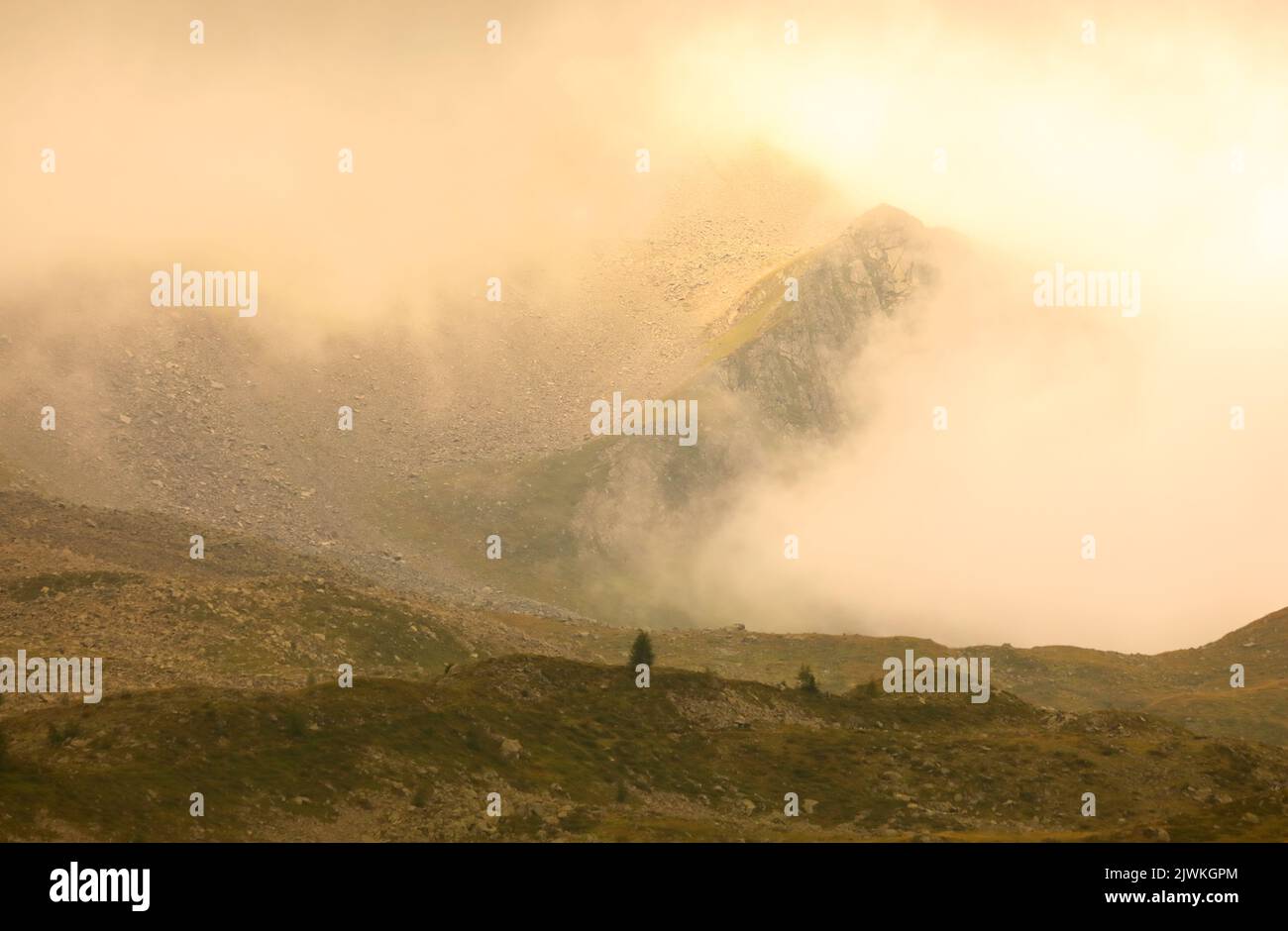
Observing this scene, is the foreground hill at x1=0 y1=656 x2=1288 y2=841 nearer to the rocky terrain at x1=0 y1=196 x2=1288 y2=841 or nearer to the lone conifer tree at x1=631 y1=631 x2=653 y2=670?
the rocky terrain at x1=0 y1=196 x2=1288 y2=841

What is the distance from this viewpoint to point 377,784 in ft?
197

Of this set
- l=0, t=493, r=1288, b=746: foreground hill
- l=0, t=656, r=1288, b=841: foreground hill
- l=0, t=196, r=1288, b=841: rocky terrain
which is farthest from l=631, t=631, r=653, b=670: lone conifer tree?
l=0, t=493, r=1288, b=746: foreground hill

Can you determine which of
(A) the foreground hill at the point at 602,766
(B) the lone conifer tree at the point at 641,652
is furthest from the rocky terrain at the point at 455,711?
(B) the lone conifer tree at the point at 641,652

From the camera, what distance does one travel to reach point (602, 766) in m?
67.6

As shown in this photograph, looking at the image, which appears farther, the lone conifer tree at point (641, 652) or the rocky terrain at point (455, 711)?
the lone conifer tree at point (641, 652)

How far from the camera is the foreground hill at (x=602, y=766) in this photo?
56344 millimetres

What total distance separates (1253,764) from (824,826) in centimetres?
2516

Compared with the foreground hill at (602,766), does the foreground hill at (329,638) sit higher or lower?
higher

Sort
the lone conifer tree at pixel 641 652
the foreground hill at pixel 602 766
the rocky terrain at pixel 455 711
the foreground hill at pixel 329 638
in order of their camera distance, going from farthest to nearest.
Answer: the foreground hill at pixel 329 638, the lone conifer tree at pixel 641 652, the rocky terrain at pixel 455 711, the foreground hill at pixel 602 766

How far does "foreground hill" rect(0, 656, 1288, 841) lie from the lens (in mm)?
56344

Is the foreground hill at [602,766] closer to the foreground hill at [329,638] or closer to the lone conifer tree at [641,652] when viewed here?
the lone conifer tree at [641,652]

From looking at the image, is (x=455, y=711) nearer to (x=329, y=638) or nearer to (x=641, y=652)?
(x=641, y=652)
